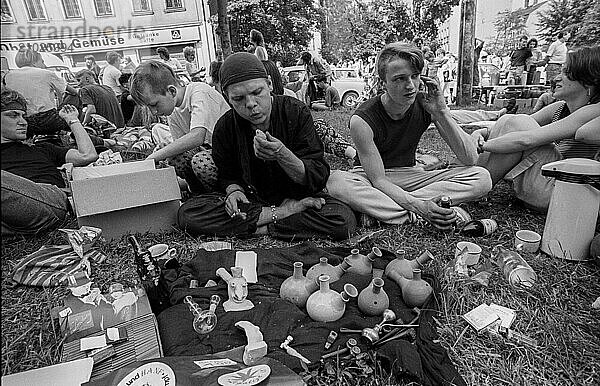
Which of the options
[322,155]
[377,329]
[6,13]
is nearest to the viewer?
[6,13]

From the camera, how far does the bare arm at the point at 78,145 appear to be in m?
3.05

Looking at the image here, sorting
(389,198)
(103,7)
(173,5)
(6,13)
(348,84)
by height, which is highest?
(173,5)

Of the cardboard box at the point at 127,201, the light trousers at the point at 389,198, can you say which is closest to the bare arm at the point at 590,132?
the light trousers at the point at 389,198

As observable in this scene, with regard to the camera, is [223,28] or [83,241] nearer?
[83,241]

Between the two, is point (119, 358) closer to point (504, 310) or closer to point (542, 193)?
point (504, 310)

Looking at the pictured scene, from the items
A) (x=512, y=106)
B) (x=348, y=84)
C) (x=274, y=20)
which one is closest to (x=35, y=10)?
(x=274, y=20)

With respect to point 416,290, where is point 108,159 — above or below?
above

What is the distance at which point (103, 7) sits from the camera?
1.55 meters

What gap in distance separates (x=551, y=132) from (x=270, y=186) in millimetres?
1775

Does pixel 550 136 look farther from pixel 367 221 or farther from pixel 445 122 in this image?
pixel 367 221

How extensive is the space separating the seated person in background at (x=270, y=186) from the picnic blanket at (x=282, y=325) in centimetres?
47

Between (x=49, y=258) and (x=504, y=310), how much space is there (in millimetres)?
2299

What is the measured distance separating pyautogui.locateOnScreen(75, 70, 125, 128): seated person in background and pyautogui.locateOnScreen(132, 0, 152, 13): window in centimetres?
343

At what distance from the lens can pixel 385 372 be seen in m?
1.33
